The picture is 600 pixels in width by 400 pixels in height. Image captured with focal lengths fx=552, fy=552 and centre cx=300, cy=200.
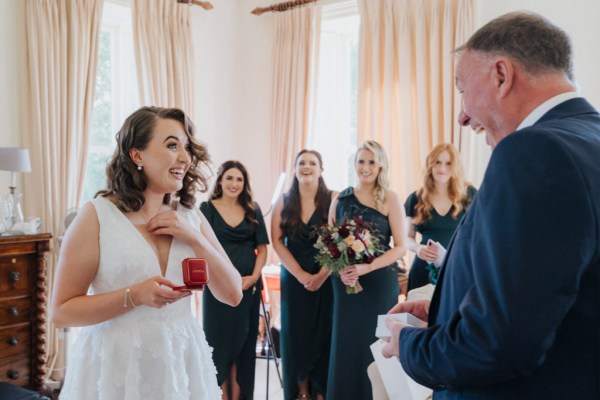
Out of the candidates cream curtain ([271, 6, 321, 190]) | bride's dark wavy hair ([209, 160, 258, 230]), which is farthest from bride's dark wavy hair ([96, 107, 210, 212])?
cream curtain ([271, 6, 321, 190])

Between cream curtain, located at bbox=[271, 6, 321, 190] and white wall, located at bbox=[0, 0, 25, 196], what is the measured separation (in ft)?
8.26

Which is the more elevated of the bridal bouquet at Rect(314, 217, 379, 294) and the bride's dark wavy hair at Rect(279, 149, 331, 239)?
the bride's dark wavy hair at Rect(279, 149, 331, 239)

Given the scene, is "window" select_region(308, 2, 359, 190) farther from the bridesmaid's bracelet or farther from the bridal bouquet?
the bridesmaid's bracelet

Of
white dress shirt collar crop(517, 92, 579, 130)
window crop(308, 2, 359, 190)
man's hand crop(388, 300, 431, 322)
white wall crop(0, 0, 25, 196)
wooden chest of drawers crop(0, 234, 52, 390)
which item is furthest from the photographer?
window crop(308, 2, 359, 190)

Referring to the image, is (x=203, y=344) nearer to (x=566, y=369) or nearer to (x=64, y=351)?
(x=566, y=369)

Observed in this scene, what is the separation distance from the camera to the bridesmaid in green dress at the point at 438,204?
4133 millimetres

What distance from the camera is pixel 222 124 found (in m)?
6.30

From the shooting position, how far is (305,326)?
4.11 meters

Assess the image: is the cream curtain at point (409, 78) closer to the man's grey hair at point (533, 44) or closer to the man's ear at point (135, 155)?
the man's ear at point (135, 155)

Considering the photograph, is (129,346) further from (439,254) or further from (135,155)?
(439,254)

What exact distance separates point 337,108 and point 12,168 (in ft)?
11.1

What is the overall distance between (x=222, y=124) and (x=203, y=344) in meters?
4.57

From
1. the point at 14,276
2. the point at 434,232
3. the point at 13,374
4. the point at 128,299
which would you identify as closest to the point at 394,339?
the point at 128,299

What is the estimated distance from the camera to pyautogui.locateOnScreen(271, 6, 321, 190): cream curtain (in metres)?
5.78
